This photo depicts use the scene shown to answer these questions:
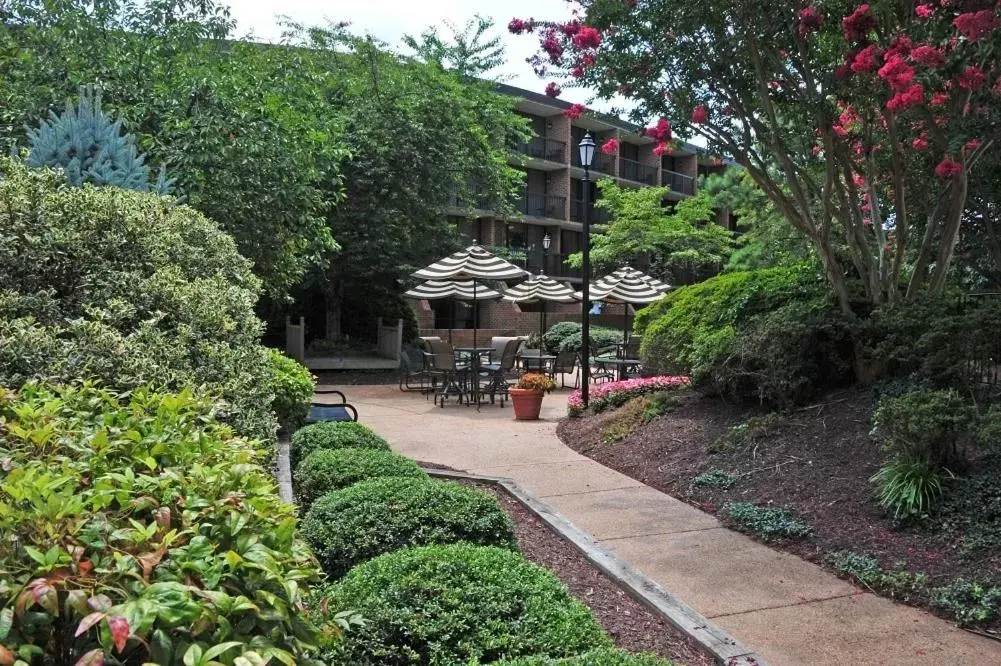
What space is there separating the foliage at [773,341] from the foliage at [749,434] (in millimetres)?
370

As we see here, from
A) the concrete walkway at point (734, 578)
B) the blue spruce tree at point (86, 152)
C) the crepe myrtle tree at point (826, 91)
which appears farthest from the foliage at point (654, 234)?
the blue spruce tree at point (86, 152)

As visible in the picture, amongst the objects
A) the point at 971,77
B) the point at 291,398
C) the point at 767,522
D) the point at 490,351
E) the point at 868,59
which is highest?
the point at 868,59

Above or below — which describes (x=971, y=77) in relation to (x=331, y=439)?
above

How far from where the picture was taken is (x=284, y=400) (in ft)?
25.8

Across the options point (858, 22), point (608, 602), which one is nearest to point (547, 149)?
point (858, 22)

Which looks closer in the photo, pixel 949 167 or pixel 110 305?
pixel 110 305

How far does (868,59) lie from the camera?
698cm

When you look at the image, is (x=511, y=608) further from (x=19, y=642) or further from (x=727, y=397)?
(x=727, y=397)

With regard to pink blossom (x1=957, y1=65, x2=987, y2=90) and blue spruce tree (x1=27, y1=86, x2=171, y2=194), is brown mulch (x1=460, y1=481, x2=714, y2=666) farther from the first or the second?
pink blossom (x1=957, y1=65, x2=987, y2=90)

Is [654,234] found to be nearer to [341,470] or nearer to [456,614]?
[341,470]

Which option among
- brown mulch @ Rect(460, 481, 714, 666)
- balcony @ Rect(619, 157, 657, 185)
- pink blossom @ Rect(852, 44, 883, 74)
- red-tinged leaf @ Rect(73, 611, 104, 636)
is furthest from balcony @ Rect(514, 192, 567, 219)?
red-tinged leaf @ Rect(73, 611, 104, 636)

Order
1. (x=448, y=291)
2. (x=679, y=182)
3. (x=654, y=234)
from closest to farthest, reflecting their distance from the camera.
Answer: (x=448, y=291) < (x=654, y=234) < (x=679, y=182)

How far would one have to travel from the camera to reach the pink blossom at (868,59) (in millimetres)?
6977

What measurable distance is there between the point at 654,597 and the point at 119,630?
11.1ft
